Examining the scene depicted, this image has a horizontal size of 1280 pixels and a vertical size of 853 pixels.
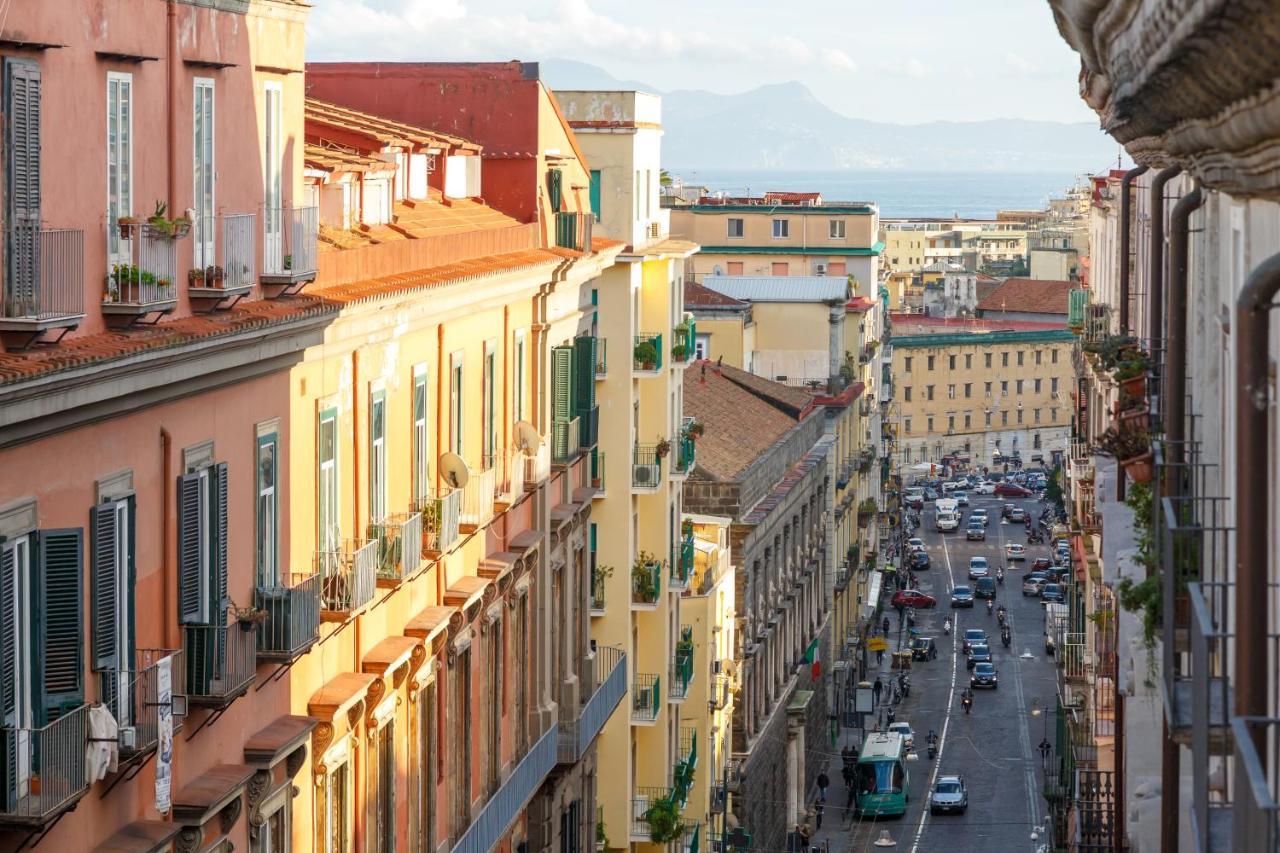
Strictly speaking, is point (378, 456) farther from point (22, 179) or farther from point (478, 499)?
point (22, 179)

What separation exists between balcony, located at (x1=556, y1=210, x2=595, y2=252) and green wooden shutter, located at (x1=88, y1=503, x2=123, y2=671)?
59.5 feet

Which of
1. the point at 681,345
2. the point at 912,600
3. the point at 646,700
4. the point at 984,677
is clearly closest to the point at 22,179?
the point at 646,700

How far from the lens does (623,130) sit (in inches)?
1705

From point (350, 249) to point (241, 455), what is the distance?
13.2ft

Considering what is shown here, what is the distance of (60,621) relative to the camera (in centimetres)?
1558

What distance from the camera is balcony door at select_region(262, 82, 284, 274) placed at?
2048 cm

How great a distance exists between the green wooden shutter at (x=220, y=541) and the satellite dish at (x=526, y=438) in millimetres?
12471

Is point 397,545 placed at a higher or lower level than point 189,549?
lower

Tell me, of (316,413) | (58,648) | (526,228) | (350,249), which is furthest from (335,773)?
(526,228)

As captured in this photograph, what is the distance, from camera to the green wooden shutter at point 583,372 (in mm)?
36062

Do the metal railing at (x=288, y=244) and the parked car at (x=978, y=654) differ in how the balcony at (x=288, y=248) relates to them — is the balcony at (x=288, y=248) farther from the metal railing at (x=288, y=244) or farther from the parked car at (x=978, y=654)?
the parked car at (x=978, y=654)

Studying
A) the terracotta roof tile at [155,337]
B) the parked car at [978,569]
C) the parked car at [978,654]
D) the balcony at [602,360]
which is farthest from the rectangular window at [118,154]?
the parked car at [978,569]

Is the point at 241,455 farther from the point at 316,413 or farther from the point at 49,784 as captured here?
the point at 49,784

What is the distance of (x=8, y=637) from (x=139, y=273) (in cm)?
308
